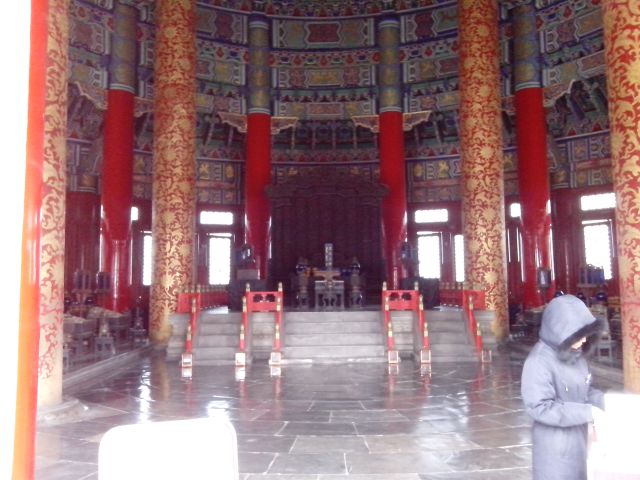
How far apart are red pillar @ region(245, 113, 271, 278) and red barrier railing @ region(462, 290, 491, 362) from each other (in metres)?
5.35

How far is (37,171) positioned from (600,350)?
7.37 meters

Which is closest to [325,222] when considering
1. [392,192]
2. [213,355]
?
[392,192]

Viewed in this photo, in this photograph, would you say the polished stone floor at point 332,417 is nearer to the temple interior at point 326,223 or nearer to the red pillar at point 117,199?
the temple interior at point 326,223

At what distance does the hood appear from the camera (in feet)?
6.67

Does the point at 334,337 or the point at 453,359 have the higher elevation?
the point at 334,337

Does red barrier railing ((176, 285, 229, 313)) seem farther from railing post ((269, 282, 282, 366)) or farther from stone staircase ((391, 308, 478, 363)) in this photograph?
stone staircase ((391, 308, 478, 363))

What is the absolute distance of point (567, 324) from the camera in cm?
204

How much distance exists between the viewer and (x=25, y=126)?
4.08 ft

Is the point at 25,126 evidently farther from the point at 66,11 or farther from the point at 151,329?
the point at 151,329

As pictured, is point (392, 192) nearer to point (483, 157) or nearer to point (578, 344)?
point (483, 157)

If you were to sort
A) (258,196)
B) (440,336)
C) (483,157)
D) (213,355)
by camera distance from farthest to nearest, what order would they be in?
(258,196) → (483,157) → (440,336) → (213,355)

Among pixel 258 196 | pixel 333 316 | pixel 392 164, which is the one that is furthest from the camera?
pixel 392 164

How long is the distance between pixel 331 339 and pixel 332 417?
12.2ft

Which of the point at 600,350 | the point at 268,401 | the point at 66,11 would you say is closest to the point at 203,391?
the point at 268,401
